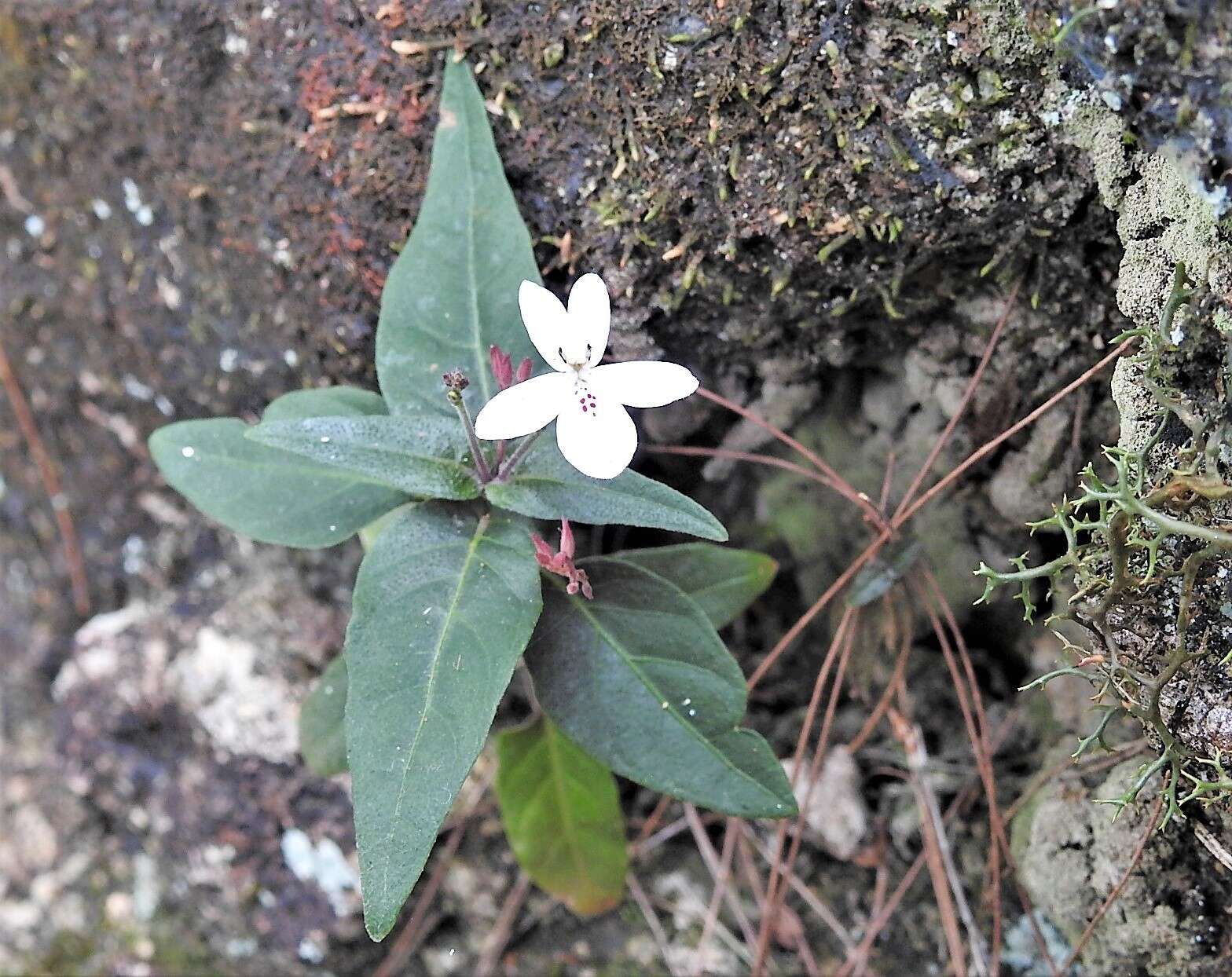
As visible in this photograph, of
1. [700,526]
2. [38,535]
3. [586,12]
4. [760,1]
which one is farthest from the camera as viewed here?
[38,535]

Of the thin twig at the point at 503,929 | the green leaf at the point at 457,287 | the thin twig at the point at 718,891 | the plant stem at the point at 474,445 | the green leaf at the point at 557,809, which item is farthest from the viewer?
the thin twig at the point at 503,929

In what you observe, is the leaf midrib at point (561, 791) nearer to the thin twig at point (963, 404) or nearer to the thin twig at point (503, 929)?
the thin twig at point (503, 929)

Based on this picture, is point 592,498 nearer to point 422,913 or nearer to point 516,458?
point 516,458

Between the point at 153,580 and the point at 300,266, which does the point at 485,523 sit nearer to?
the point at 300,266

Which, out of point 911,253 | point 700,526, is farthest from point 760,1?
point 700,526

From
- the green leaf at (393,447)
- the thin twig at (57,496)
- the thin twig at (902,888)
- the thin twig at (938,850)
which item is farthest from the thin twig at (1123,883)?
the thin twig at (57,496)

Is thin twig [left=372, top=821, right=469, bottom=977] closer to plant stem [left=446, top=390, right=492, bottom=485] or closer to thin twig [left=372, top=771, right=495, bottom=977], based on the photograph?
thin twig [left=372, top=771, right=495, bottom=977]
